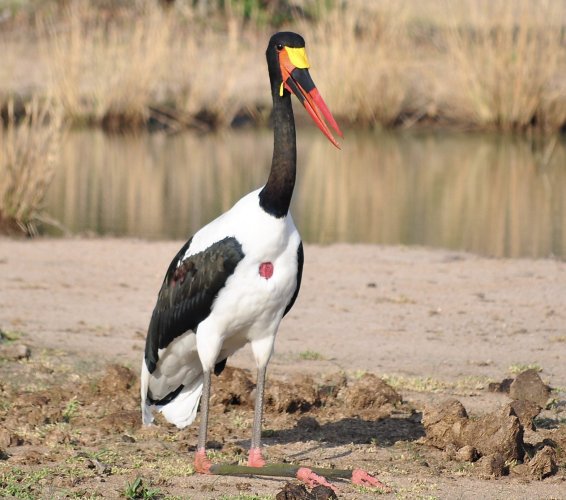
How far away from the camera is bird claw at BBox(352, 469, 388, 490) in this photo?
4.65 metres

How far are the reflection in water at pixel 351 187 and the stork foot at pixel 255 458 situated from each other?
5336 mm

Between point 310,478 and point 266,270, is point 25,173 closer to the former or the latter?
point 266,270

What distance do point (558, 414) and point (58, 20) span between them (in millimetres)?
17644

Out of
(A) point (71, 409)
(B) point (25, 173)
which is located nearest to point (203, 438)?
(A) point (71, 409)

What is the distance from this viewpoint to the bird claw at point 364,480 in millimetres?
4648

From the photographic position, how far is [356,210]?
12.0 m

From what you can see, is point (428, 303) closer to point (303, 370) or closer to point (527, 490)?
point (303, 370)

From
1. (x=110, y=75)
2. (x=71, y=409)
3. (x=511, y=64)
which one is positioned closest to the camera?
(x=71, y=409)

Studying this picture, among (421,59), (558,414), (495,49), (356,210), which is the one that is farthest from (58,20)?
(558,414)

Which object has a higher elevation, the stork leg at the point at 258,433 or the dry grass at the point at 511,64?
the dry grass at the point at 511,64

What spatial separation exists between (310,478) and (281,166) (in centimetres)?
110

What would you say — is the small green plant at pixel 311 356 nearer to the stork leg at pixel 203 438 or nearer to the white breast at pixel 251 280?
the stork leg at pixel 203 438

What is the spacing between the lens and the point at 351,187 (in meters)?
13.3

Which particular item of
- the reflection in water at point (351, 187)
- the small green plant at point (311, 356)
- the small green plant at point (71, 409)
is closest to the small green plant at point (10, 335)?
the small green plant at point (71, 409)
